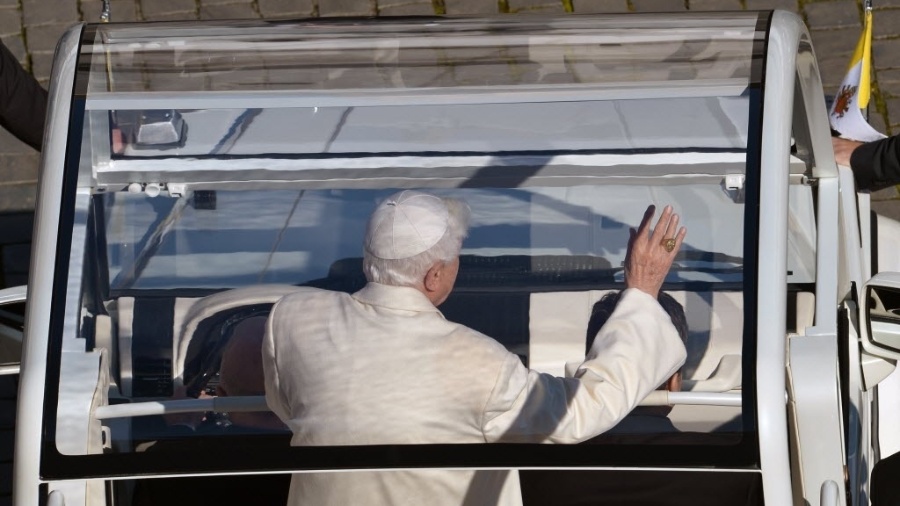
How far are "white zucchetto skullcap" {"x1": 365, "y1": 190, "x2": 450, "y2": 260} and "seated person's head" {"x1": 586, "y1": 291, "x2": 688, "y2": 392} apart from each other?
32 centimetres

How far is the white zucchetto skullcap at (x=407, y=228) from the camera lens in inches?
89.3

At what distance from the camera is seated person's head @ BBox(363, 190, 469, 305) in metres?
2.24

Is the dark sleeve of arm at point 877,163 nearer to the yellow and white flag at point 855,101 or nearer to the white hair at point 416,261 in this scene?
the yellow and white flag at point 855,101

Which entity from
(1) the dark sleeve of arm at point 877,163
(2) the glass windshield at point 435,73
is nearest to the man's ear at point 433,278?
(2) the glass windshield at point 435,73

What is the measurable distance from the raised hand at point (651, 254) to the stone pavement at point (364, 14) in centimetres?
308

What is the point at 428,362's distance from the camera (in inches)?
85.4

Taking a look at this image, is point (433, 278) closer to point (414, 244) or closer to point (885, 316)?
point (414, 244)

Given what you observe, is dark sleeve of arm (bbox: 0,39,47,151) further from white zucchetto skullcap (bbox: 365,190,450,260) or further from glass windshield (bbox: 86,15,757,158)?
white zucchetto skullcap (bbox: 365,190,450,260)

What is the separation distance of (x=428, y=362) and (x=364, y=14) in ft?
11.5

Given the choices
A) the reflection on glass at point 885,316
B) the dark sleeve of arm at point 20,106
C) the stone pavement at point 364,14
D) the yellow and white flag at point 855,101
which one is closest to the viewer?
the reflection on glass at point 885,316

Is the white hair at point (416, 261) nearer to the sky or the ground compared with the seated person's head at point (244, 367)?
nearer to the sky

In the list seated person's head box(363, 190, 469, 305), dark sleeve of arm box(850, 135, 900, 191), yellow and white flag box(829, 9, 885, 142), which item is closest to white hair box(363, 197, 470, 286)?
seated person's head box(363, 190, 469, 305)

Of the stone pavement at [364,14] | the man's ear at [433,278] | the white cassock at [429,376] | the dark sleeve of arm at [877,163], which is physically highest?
the stone pavement at [364,14]

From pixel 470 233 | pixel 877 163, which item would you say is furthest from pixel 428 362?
pixel 877 163
